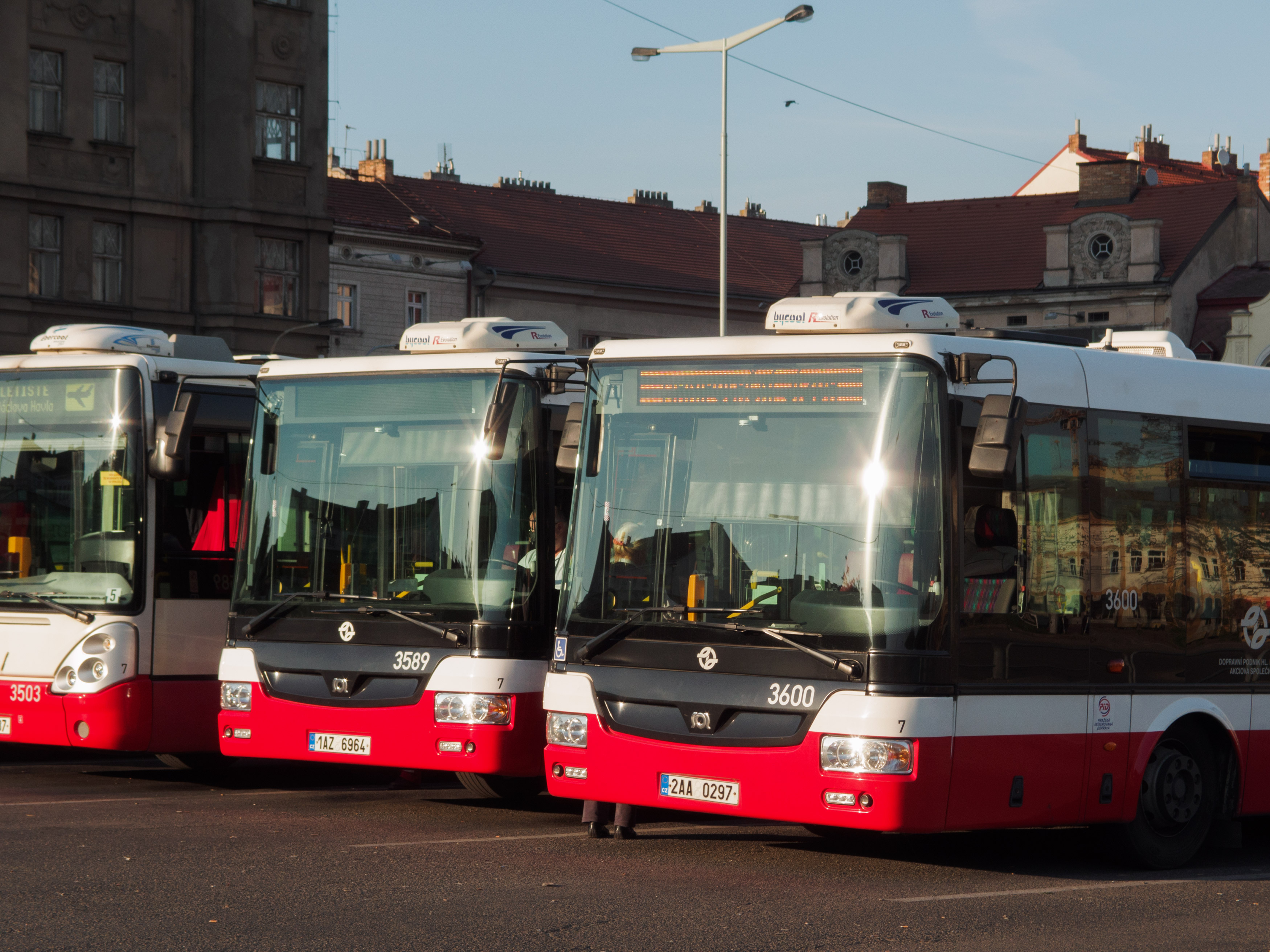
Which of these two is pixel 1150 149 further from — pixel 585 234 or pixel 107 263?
pixel 107 263

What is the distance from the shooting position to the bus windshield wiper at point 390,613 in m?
11.5

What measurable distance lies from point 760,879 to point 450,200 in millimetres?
53375

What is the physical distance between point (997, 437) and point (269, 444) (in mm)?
5221

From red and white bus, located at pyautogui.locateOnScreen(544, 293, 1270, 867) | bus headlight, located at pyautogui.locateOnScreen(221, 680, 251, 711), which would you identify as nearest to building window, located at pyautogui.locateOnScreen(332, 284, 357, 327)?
bus headlight, located at pyautogui.locateOnScreen(221, 680, 251, 711)

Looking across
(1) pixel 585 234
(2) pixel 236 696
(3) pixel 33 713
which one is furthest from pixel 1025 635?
(1) pixel 585 234

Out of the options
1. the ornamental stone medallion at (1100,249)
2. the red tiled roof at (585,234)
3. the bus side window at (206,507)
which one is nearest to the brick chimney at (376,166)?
the red tiled roof at (585,234)

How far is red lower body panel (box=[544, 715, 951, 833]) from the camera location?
9289 millimetres

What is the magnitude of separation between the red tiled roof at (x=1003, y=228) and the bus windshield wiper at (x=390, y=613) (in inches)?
2034

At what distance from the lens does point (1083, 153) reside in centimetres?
7831

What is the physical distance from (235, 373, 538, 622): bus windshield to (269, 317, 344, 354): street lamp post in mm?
29560

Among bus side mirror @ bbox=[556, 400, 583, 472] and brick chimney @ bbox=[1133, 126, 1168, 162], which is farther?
brick chimney @ bbox=[1133, 126, 1168, 162]

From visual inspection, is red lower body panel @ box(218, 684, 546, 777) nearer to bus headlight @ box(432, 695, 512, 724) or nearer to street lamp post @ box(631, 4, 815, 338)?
bus headlight @ box(432, 695, 512, 724)

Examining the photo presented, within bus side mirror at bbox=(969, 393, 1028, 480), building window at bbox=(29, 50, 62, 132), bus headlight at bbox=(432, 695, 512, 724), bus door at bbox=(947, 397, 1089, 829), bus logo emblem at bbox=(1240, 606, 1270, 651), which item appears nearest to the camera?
bus side mirror at bbox=(969, 393, 1028, 480)

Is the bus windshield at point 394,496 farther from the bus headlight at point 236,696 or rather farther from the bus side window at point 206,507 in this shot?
the bus side window at point 206,507
